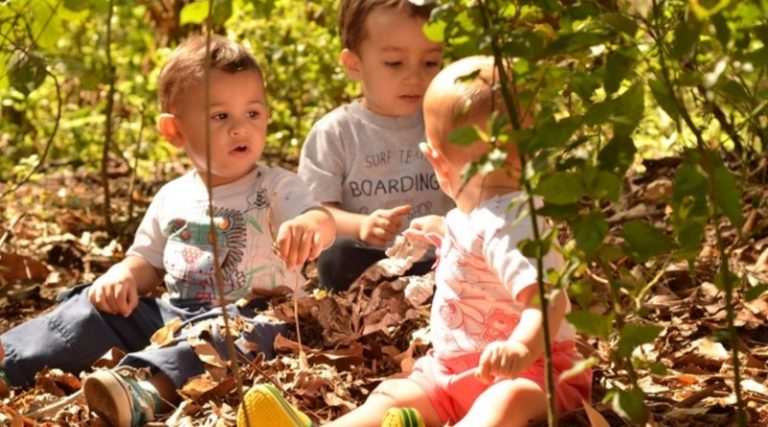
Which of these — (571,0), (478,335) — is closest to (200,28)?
(571,0)

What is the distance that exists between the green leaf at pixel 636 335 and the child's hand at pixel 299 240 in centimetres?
145

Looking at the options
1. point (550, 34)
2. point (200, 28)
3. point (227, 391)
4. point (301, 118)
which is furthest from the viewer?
point (200, 28)

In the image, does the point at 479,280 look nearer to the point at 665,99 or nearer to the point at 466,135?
the point at 665,99

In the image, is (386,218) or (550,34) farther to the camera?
(386,218)

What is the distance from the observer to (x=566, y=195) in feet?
6.81

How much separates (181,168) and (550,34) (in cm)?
484

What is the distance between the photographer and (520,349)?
2621 mm

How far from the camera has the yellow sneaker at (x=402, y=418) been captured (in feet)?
9.45

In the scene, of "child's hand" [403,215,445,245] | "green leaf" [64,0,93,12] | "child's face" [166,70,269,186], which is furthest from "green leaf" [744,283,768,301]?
"green leaf" [64,0,93,12]

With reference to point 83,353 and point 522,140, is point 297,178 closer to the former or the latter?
point 83,353

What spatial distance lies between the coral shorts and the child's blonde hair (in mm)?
488

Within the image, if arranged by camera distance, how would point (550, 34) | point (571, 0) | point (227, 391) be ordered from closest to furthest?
1. point (550, 34)
2. point (227, 391)
3. point (571, 0)

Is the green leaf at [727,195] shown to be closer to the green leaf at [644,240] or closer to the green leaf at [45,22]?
the green leaf at [644,240]

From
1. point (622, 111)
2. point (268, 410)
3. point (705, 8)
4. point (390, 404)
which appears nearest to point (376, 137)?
point (390, 404)
